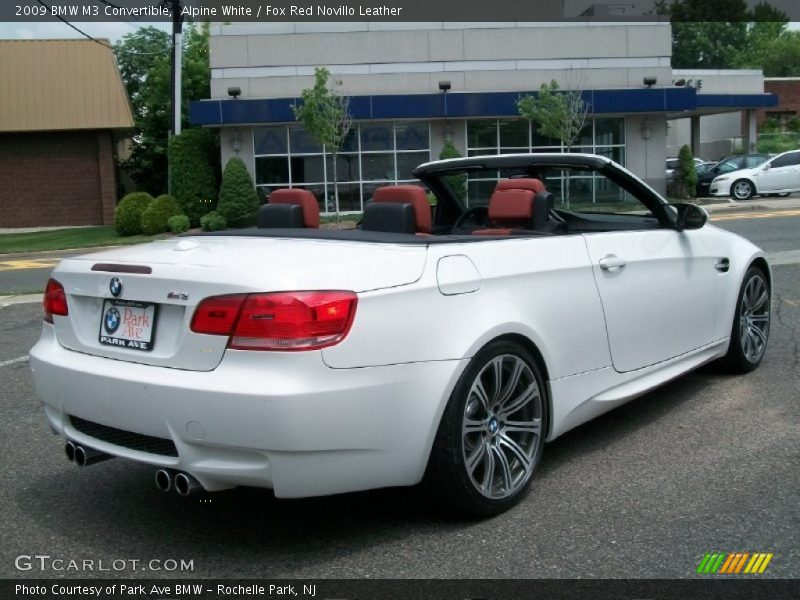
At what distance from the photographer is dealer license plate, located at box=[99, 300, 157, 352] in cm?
392

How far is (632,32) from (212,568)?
3053cm

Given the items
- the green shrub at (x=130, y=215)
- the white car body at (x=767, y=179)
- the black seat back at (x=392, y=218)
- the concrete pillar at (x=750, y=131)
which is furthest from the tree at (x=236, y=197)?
the concrete pillar at (x=750, y=131)

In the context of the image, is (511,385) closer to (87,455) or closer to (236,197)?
(87,455)

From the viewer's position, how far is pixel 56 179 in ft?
115

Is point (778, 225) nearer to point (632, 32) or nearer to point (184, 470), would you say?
point (632, 32)

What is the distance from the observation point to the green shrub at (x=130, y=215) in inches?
1093

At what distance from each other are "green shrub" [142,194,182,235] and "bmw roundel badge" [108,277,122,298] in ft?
78.6

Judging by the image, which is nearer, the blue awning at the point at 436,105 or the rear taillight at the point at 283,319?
the rear taillight at the point at 283,319

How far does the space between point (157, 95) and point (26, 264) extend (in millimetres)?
24553

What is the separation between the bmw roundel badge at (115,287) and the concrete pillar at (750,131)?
145 ft

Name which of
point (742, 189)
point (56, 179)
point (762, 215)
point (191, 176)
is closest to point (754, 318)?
point (762, 215)

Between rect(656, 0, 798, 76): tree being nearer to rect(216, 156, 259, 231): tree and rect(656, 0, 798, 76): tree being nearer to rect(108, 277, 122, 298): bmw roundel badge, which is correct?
rect(216, 156, 259, 231): tree

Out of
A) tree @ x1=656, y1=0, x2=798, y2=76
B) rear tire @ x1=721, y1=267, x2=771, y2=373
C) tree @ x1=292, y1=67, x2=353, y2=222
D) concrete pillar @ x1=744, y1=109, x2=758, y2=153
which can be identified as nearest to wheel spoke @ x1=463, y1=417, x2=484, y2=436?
rear tire @ x1=721, y1=267, x2=771, y2=373

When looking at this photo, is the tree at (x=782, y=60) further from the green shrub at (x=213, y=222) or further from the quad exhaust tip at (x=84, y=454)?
the quad exhaust tip at (x=84, y=454)
